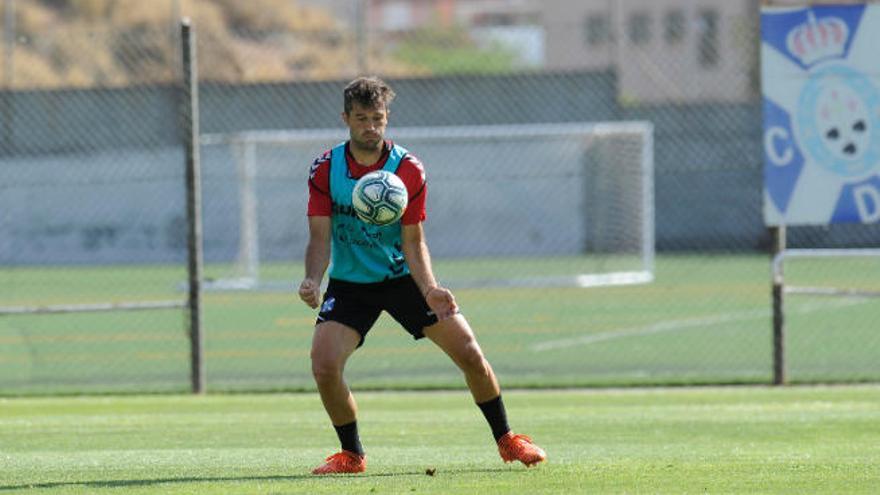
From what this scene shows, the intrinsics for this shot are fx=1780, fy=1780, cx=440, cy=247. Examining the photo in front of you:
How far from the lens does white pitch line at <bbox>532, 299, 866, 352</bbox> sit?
17.5 m

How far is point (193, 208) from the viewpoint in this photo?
13.6 meters

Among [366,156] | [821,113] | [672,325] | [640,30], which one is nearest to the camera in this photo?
[366,156]

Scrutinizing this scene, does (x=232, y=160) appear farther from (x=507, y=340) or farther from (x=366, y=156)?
(x=366, y=156)

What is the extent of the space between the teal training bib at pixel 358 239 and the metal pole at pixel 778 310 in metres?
5.82

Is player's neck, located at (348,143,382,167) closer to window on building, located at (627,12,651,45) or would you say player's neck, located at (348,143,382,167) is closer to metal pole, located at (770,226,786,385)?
metal pole, located at (770,226,786,385)

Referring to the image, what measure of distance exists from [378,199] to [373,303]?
2.06 ft

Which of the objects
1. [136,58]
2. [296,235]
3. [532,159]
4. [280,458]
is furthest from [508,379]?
[136,58]

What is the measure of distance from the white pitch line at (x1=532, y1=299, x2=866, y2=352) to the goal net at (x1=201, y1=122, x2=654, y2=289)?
525 centimetres

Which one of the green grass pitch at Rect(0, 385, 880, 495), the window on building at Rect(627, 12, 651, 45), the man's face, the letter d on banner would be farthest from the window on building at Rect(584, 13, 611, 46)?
Result: the man's face

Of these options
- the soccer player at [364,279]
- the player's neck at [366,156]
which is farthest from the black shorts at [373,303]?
the player's neck at [366,156]

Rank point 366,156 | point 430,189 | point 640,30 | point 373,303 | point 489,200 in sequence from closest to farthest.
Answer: point 366,156 < point 373,303 < point 430,189 < point 489,200 < point 640,30

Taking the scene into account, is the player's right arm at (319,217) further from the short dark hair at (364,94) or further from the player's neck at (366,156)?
the short dark hair at (364,94)

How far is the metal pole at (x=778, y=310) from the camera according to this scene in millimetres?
13602

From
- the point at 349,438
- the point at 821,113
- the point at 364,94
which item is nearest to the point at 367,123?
the point at 364,94
